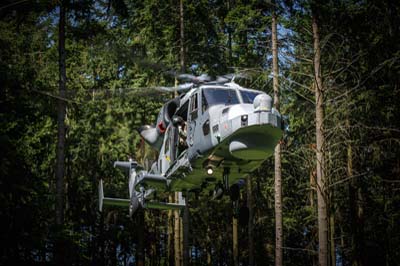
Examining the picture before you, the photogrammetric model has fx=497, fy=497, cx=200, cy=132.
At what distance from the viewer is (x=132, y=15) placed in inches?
969

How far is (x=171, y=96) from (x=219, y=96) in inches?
516

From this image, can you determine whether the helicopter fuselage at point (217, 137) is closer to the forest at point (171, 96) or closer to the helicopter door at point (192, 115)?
the helicopter door at point (192, 115)

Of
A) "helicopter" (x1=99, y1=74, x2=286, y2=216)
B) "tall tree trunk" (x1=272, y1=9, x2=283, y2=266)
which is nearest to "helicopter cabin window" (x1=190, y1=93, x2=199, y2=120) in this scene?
"helicopter" (x1=99, y1=74, x2=286, y2=216)

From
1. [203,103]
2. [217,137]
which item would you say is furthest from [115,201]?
[217,137]

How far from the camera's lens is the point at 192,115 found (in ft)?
35.3

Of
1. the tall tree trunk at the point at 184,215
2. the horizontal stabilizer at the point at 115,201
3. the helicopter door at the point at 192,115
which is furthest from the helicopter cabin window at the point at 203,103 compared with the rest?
the tall tree trunk at the point at 184,215

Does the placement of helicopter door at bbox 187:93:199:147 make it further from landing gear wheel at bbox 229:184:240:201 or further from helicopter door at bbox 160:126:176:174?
landing gear wheel at bbox 229:184:240:201

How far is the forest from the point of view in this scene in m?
13.2

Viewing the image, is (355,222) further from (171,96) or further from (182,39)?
(182,39)

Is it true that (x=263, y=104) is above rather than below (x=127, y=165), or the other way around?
above

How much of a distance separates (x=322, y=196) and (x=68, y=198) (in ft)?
64.9

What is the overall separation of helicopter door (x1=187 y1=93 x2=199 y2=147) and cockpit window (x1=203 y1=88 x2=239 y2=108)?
0.37m

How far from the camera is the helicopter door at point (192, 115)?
10613mm

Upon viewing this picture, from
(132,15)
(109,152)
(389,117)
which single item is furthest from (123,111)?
(389,117)
